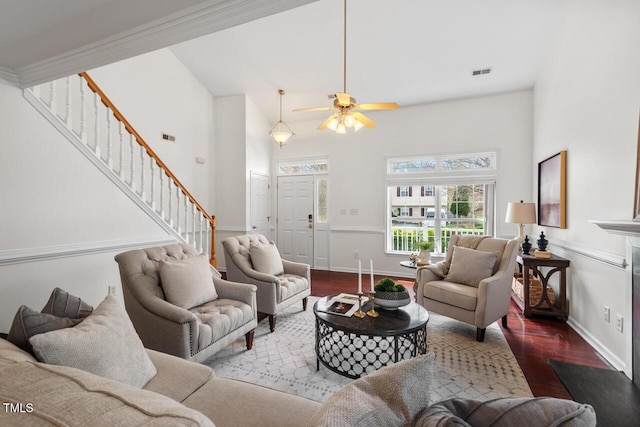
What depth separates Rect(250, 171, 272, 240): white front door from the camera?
5.95 meters

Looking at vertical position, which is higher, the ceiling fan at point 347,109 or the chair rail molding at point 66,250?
the ceiling fan at point 347,109

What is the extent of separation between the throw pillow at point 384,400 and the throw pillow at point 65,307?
1260 mm

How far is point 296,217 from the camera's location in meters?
6.45

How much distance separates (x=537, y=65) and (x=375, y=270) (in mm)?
4031

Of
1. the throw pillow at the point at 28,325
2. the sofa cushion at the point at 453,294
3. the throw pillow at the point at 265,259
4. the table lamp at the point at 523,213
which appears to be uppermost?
the table lamp at the point at 523,213

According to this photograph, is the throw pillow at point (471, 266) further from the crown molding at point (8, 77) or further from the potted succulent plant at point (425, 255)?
the crown molding at point (8, 77)

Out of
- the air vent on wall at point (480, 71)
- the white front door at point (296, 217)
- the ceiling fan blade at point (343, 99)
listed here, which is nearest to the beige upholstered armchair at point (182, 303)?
the ceiling fan blade at point (343, 99)

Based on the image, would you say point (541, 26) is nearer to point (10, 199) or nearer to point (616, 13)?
point (616, 13)

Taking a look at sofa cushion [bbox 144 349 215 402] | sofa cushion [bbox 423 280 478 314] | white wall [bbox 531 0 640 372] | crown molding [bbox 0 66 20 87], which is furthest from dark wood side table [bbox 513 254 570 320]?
crown molding [bbox 0 66 20 87]

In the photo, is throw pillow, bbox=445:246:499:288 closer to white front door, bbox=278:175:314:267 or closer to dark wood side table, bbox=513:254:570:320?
dark wood side table, bbox=513:254:570:320

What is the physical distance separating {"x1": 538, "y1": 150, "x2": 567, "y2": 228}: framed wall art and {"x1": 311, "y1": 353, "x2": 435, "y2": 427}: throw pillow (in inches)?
149

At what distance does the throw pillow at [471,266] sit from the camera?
10.2 ft

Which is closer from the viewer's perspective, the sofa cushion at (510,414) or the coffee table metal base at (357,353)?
the sofa cushion at (510,414)

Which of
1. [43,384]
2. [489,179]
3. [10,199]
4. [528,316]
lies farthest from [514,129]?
[10,199]
